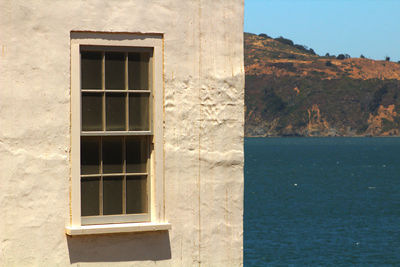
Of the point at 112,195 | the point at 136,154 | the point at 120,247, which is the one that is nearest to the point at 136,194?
the point at 112,195

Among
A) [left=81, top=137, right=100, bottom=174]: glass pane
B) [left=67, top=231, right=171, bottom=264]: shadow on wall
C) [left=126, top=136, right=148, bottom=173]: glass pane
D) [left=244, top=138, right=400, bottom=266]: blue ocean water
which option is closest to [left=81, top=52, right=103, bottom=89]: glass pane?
[left=81, top=137, right=100, bottom=174]: glass pane

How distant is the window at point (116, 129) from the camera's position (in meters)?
6.52

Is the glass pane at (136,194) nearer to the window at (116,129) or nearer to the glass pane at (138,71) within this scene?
the window at (116,129)

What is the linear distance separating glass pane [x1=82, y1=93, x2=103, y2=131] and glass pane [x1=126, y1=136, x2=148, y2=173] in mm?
318

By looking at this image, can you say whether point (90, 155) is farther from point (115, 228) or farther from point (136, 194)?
point (115, 228)

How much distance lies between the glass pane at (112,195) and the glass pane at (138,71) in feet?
2.67

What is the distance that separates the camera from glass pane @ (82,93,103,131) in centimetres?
657

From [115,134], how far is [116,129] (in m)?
0.06

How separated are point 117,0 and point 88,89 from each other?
2.60ft

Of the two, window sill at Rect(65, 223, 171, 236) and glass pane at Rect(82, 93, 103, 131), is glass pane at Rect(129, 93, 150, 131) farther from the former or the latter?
window sill at Rect(65, 223, 171, 236)

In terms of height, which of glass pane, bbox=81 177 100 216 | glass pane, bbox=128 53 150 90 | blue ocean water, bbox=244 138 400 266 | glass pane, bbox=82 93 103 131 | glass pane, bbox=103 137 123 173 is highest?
glass pane, bbox=128 53 150 90

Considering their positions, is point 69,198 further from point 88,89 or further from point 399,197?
point 399,197

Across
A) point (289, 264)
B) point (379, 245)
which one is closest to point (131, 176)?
point (289, 264)

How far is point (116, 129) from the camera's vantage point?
263 inches
